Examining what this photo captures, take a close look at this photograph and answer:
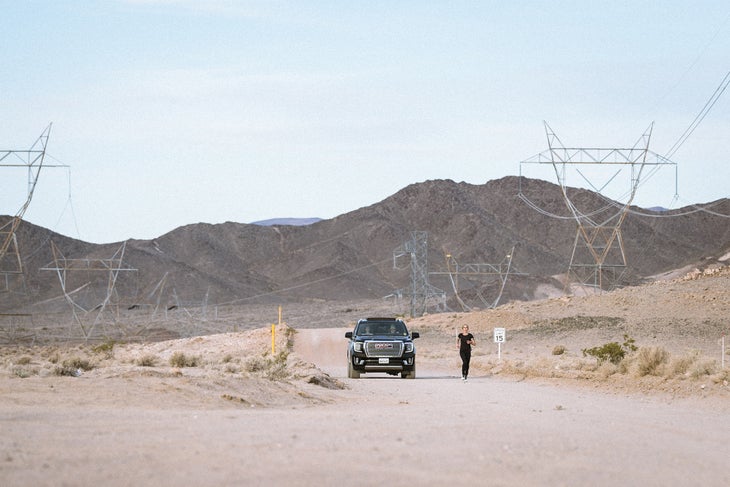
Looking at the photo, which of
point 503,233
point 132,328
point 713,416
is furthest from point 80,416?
point 503,233

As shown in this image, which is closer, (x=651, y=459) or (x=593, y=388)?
(x=651, y=459)

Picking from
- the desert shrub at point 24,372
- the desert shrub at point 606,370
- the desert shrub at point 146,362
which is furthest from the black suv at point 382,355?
the desert shrub at point 24,372

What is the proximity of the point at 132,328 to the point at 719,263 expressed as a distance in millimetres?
76409

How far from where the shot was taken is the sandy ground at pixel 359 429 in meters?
9.31

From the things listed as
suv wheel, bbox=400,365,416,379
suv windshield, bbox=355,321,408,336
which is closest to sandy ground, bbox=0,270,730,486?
suv wheel, bbox=400,365,416,379

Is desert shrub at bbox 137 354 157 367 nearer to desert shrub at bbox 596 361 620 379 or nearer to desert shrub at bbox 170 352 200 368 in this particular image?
desert shrub at bbox 170 352 200 368

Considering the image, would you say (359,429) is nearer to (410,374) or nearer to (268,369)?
(268,369)

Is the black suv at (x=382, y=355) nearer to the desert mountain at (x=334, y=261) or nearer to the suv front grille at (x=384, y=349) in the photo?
the suv front grille at (x=384, y=349)

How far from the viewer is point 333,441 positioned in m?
11.6

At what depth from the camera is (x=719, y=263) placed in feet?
454

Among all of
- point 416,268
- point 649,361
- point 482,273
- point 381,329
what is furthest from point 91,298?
point 649,361

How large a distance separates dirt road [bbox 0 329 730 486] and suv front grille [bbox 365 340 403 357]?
448 inches

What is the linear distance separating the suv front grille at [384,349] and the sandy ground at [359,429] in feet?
4.32

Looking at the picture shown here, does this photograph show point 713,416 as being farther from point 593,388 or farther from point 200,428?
point 200,428
